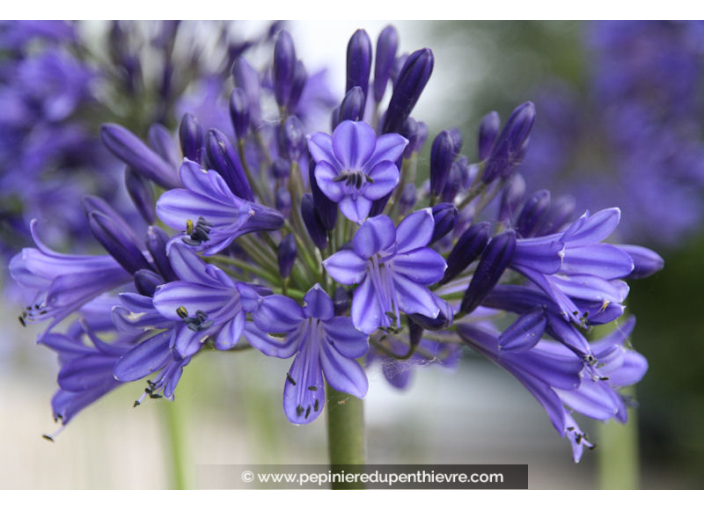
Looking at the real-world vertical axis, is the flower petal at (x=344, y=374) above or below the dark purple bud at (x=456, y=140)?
below

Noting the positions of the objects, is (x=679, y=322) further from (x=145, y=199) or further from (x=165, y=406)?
(x=145, y=199)

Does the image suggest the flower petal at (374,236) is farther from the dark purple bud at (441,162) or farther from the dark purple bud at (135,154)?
the dark purple bud at (135,154)

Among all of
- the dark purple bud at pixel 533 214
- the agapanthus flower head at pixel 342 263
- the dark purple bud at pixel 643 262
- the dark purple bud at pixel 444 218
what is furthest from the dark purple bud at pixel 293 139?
the dark purple bud at pixel 643 262

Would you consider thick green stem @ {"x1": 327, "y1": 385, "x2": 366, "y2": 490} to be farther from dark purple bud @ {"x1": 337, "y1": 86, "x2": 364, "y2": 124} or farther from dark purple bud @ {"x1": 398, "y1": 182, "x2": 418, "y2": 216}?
dark purple bud @ {"x1": 337, "y1": 86, "x2": 364, "y2": 124}

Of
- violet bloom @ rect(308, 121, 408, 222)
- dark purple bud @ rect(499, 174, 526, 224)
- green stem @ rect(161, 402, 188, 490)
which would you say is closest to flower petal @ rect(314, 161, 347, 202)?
violet bloom @ rect(308, 121, 408, 222)

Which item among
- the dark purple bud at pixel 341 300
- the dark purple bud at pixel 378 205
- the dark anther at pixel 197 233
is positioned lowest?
the dark purple bud at pixel 341 300

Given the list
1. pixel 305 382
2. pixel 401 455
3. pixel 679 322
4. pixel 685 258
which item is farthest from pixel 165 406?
pixel 685 258

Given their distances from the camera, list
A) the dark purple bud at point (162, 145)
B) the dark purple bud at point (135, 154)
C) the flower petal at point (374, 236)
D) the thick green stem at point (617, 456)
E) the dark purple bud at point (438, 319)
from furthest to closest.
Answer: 1. the thick green stem at point (617, 456)
2. the dark purple bud at point (162, 145)
3. the dark purple bud at point (135, 154)
4. the dark purple bud at point (438, 319)
5. the flower petal at point (374, 236)
